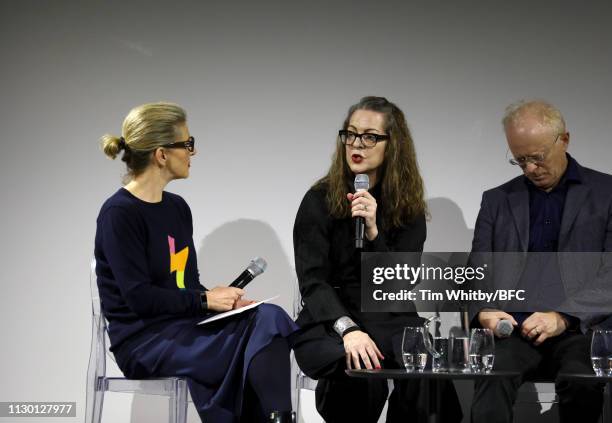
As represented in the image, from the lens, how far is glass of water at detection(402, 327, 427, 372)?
2660 mm

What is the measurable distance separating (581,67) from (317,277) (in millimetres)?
1747

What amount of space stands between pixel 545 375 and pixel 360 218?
0.94 metres

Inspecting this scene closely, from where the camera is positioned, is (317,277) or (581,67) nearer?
(317,277)

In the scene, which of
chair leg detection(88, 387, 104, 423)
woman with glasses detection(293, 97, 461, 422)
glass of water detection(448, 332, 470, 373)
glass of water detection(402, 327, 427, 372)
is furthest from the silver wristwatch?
chair leg detection(88, 387, 104, 423)

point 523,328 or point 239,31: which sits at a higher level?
point 239,31

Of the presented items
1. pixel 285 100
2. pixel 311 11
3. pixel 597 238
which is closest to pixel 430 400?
pixel 597 238

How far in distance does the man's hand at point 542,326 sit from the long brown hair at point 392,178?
1.90 feet

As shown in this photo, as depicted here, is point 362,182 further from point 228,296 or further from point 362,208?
point 228,296

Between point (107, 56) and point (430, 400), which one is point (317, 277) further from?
point (107, 56)

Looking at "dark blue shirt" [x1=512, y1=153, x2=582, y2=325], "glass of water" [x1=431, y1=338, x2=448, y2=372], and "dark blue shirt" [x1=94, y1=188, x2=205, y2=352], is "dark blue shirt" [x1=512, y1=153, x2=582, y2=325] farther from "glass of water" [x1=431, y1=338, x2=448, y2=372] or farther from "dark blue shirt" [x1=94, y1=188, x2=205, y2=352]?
"dark blue shirt" [x1=94, y1=188, x2=205, y2=352]

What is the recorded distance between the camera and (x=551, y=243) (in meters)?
3.36

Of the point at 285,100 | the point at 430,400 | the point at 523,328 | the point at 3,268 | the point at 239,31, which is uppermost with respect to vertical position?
the point at 239,31

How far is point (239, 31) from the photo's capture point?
406 centimetres

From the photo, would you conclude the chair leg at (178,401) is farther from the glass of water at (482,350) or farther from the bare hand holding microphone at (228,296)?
the glass of water at (482,350)
